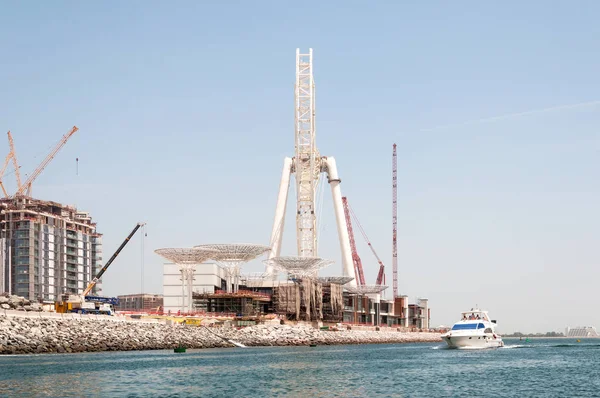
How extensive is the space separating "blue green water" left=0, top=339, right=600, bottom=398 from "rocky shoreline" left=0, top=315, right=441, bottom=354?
280 inches

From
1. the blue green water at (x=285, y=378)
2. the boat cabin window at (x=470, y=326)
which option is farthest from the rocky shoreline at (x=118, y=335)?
the boat cabin window at (x=470, y=326)

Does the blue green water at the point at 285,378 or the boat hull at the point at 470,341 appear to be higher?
the blue green water at the point at 285,378

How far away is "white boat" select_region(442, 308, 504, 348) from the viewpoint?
136875mm

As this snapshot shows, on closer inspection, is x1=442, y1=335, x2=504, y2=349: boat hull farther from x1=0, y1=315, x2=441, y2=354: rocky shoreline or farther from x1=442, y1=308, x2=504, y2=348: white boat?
x1=0, y1=315, x2=441, y2=354: rocky shoreline

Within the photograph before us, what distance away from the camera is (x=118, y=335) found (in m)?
134

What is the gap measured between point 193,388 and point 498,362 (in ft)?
158

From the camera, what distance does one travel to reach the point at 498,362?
342 feet

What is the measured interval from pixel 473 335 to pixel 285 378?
64506mm

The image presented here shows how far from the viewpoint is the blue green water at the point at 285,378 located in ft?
214

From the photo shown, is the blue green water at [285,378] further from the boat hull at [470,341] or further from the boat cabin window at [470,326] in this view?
the boat cabin window at [470,326]

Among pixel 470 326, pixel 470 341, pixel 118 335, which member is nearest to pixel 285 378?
pixel 118 335

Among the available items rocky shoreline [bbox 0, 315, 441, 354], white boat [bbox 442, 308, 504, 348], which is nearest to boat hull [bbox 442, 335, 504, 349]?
white boat [bbox 442, 308, 504, 348]

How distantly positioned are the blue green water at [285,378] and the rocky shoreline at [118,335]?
23.3 feet

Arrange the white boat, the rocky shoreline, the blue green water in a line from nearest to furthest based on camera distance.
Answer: the blue green water
the rocky shoreline
the white boat
